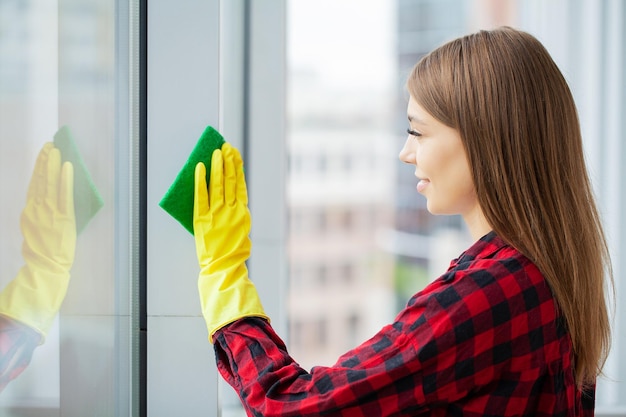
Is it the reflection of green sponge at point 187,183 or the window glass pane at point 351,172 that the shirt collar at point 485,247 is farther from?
the window glass pane at point 351,172

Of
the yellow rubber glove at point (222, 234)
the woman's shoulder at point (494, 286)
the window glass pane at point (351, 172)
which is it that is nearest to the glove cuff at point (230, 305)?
the yellow rubber glove at point (222, 234)

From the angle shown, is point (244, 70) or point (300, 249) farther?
point (300, 249)

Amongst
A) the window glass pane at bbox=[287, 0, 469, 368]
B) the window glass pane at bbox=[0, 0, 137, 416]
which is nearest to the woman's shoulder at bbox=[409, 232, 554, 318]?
the window glass pane at bbox=[0, 0, 137, 416]

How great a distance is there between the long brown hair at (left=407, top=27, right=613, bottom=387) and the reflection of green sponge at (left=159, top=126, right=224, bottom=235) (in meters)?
0.29

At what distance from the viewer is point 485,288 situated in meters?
0.74

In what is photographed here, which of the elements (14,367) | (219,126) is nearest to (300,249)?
(219,126)

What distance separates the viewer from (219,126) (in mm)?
994

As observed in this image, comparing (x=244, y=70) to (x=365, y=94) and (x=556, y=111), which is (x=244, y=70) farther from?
(x=365, y=94)

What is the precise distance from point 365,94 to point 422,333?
5.25m

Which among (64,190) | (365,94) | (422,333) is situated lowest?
(422,333)

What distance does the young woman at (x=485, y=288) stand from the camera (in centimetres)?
74

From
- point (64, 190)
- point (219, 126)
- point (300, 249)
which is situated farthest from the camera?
point (300, 249)

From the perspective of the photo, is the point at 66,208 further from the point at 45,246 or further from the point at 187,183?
the point at 187,183

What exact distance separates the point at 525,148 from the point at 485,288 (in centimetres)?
A: 17
